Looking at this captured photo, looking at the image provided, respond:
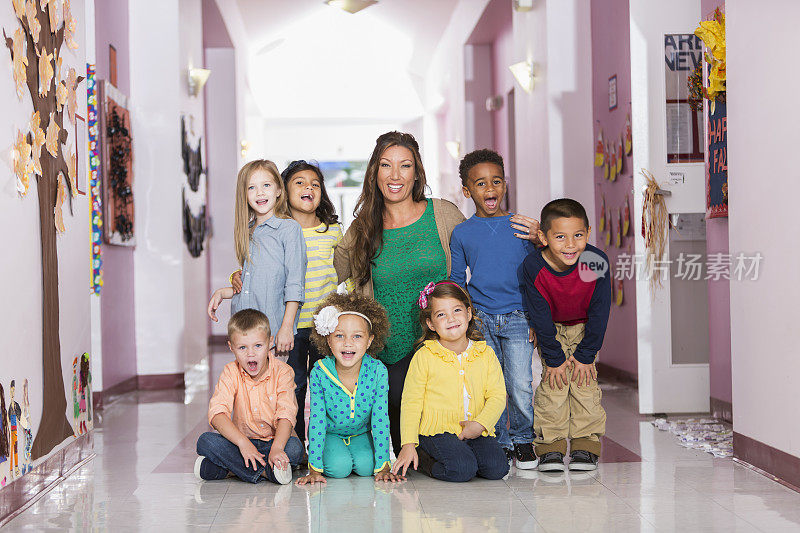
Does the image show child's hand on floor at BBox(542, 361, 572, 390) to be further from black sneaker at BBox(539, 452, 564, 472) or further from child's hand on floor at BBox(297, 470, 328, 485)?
child's hand on floor at BBox(297, 470, 328, 485)

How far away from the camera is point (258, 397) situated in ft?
9.82

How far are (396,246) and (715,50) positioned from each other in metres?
1.56

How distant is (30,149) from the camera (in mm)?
2748

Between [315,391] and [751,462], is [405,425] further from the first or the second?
[751,462]

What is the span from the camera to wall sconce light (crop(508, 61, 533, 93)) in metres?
6.16

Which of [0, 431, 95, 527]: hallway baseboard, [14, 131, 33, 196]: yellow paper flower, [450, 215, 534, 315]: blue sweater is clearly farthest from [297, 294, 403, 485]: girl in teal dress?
[14, 131, 33, 196]: yellow paper flower

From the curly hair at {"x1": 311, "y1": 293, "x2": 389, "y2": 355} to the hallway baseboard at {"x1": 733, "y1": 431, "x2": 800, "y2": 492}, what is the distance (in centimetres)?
130

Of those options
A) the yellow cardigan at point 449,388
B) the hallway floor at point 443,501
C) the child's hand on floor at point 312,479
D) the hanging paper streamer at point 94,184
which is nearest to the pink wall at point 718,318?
the hallway floor at point 443,501

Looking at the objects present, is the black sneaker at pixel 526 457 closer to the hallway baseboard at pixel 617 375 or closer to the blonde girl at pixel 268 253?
the blonde girl at pixel 268 253

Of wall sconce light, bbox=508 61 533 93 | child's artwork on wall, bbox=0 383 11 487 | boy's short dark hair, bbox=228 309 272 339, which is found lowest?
child's artwork on wall, bbox=0 383 11 487

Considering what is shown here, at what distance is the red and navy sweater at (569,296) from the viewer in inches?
117

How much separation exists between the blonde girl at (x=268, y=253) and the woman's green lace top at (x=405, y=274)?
0.30 metres

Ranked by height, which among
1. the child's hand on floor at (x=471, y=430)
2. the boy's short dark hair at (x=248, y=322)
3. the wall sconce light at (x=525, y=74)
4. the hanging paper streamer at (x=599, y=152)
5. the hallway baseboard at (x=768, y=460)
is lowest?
the hallway baseboard at (x=768, y=460)

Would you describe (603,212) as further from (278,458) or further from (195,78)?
(278,458)
